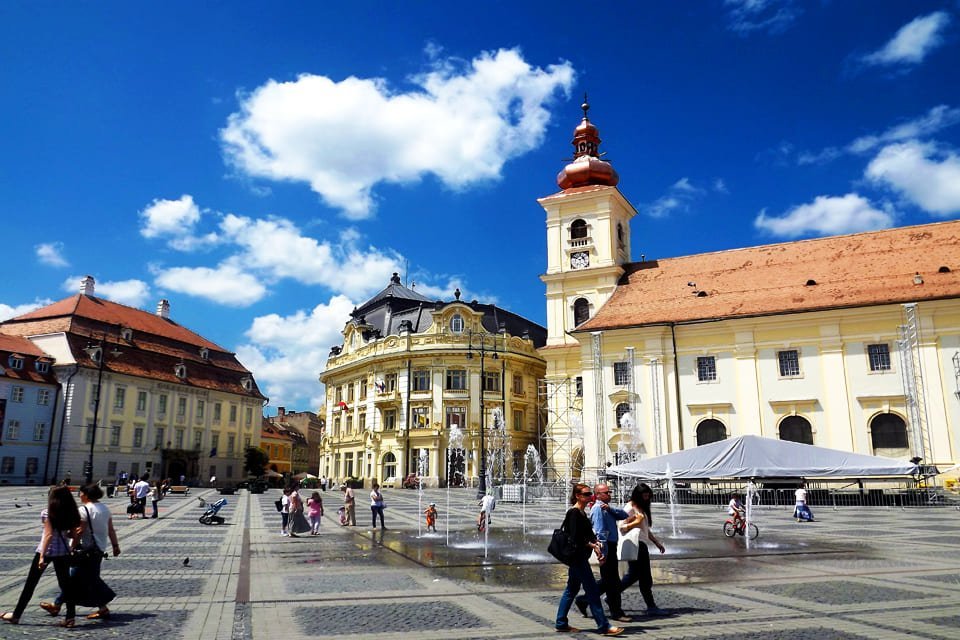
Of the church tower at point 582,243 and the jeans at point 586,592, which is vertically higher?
the church tower at point 582,243

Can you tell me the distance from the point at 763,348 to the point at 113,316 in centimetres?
5096

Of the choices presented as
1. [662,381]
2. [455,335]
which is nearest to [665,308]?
[662,381]

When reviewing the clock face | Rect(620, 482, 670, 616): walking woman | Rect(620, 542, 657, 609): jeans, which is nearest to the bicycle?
Rect(620, 482, 670, 616): walking woman

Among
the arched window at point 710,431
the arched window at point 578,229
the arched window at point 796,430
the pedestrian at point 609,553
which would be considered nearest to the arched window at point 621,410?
the arched window at point 710,431

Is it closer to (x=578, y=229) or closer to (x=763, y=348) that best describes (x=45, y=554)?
(x=763, y=348)

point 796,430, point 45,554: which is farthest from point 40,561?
point 796,430

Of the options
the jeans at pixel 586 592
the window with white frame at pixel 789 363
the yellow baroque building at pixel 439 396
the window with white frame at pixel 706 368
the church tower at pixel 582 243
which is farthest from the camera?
the yellow baroque building at pixel 439 396

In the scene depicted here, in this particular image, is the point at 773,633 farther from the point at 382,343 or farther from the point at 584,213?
the point at 382,343

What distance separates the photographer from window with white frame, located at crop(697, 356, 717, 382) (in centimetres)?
4031

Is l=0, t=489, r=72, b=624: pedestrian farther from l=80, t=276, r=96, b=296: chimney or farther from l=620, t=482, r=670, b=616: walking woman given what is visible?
l=80, t=276, r=96, b=296: chimney

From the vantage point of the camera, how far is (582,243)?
48.9m

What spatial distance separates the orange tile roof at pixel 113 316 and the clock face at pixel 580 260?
36938mm

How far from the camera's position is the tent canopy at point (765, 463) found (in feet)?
68.2

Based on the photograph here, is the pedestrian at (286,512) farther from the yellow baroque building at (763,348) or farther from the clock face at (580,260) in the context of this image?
the clock face at (580,260)
